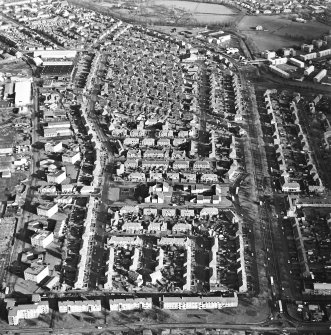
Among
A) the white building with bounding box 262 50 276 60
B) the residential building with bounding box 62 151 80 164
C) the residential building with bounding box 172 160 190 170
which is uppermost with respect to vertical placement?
the residential building with bounding box 172 160 190 170

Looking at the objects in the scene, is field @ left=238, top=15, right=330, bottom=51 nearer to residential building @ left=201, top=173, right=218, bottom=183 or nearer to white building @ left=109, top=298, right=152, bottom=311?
residential building @ left=201, top=173, right=218, bottom=183

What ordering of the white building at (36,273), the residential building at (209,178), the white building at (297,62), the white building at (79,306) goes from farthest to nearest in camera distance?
the white building at (297,62), the residential building at (209,178), the white building at (36,273), the white building at (79,306)

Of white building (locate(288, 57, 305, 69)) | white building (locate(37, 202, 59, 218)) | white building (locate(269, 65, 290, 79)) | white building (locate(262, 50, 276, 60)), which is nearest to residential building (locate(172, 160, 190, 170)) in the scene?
white building (locate(37, 202, 59, 218))

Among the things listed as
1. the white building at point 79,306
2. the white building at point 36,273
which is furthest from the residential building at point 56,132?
the white building at point 79,306

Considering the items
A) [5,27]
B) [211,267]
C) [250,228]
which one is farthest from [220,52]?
[211,267]

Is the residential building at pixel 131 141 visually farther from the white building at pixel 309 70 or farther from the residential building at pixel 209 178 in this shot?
the white building at pixel 309 70
